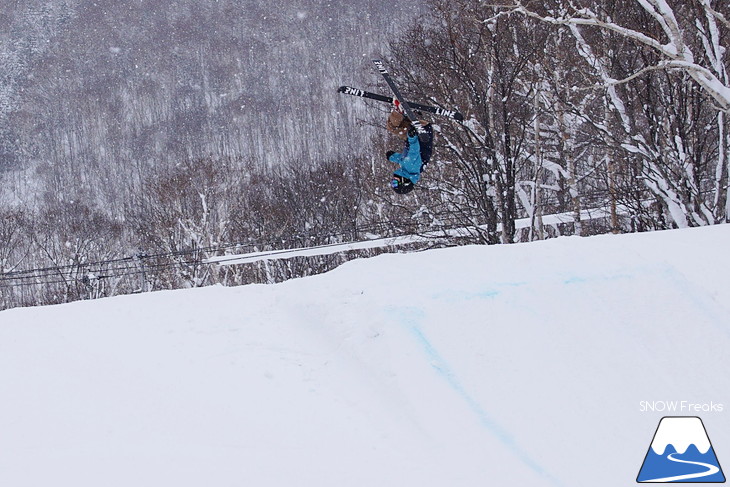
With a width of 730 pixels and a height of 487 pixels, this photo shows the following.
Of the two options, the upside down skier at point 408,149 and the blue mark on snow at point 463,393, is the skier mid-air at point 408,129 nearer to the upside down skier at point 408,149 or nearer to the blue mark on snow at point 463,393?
the upside down skier at point 408,149

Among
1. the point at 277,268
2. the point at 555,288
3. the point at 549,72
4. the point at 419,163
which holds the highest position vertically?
the point at 549,72

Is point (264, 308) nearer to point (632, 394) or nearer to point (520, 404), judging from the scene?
point (520, 404)

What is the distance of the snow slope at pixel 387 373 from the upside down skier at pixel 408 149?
324 cm

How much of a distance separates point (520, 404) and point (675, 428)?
121 cm

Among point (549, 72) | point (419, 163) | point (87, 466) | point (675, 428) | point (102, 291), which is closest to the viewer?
point (87, 466)

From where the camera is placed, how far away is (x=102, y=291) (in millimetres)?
36781

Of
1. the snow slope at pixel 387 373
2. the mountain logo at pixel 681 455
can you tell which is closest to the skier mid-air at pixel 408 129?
the snow slope at pixel 387 373

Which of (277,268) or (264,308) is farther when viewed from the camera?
(277,268)

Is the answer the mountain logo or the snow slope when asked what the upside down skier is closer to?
the snow slope

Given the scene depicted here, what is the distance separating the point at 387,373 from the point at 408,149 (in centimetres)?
589

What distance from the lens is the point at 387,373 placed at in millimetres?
5832

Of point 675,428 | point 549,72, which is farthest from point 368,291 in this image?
point 549,72

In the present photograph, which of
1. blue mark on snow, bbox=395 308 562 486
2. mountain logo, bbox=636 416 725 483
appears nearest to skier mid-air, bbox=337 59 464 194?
blue mark on snow, bbox=395 308 562 486

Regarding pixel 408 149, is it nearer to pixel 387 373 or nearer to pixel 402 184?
pixel 402 184
